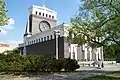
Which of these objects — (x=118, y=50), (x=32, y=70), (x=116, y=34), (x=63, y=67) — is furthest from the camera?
(x=63, y=67)

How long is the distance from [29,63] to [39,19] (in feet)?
272

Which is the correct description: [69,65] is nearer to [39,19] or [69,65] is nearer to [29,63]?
[29,63]

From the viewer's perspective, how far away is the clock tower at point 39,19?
332ft

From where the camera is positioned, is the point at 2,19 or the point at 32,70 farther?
the point at 32,70

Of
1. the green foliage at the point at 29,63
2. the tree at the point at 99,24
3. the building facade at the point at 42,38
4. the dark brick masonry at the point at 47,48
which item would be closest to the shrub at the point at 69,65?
the green foliage at the point at 29,63

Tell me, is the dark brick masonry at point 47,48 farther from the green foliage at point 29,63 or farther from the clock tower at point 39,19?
the green foliage at point 29,63

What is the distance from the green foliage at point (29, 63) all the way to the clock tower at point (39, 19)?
262 ft

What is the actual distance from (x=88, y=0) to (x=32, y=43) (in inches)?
3331

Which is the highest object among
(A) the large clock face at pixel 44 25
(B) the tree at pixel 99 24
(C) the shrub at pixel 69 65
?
(A) the large clock face at pixel 44 25

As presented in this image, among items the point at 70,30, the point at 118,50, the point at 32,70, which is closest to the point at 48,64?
the point at 32,70

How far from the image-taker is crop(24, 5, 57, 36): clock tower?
332 feet

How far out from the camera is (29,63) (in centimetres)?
2044

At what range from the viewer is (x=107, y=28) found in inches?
602

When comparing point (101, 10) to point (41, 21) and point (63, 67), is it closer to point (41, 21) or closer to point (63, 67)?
point (63, 67)
